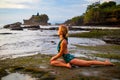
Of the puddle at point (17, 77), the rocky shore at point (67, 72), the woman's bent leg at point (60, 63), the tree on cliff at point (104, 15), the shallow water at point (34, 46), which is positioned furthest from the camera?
the tree on cliff at point (104, 15)

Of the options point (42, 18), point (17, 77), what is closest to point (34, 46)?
point (17, 77)

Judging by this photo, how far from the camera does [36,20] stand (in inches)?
7539

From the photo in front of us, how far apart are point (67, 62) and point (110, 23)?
105703mm

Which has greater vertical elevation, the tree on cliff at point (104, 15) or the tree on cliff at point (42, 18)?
the tree on cliff at point (104, 15)

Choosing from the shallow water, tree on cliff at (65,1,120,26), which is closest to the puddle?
the shallow water

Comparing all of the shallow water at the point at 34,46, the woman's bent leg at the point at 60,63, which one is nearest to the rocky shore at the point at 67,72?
the woman's bent leg at the point at 60,63

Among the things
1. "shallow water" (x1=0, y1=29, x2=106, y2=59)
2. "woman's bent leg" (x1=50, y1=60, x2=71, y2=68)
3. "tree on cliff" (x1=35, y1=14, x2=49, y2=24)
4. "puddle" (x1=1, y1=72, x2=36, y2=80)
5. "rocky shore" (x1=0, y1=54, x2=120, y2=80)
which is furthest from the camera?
"tree on cliff" (x1=35, y1=14, x2=49, y2=24)

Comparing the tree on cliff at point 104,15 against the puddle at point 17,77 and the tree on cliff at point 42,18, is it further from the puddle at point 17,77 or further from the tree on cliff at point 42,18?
the puddle at point 17,77

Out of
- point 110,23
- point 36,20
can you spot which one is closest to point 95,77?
point 110,23

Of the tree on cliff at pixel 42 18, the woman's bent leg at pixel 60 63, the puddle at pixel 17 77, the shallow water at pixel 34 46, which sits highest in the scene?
the woman's bent leg at pixel 60 63

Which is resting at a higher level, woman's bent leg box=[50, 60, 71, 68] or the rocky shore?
woman's bent leg box=[50, 60, 71, 68]

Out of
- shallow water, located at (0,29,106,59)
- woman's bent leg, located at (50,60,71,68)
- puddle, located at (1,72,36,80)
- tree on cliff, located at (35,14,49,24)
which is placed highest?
woman's bent leg, located at (50,60,71,68)

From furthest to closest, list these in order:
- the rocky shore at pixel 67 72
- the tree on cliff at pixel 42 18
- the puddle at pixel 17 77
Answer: the tree on cliff at pixel 42 18
the puddle at pixel 17 77
the rocky shore at pixel 67 72

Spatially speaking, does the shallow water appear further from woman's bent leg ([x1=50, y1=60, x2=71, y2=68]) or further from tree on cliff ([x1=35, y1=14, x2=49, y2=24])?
tree on cliff ([x1=35, y1=14, x2=49, y2=24])
